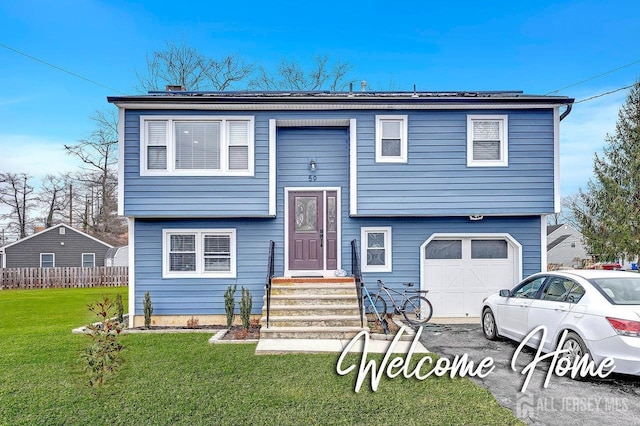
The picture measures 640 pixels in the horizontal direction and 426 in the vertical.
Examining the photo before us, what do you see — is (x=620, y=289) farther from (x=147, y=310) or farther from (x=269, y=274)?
(x=147, y=310)

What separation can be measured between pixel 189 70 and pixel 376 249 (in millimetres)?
18008

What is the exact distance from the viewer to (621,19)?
655 inches

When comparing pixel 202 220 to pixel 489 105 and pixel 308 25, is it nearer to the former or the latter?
pixel 489 105

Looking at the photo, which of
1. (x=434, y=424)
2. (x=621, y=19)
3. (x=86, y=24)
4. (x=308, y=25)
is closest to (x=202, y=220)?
(x=434, y=424)

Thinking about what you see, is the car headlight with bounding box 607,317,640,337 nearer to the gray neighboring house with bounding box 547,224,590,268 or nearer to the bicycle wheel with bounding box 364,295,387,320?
the bicycle wheel with bounding box 364,295,387,320

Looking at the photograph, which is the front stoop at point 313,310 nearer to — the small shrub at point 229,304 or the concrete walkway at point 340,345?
the concrete walkway at point 340,345

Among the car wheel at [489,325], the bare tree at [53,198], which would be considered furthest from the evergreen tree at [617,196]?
the bare tree at [53,198]

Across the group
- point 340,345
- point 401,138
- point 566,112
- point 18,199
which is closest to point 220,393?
point 340,345

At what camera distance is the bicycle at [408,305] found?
9.38 metres

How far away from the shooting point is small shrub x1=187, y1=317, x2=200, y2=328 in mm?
9422

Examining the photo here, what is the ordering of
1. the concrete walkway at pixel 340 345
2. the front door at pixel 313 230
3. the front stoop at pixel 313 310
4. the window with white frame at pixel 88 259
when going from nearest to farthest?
the concrete walkway at pixel 340 345
the front stoop at pixel 313 310
the front door at pixel 313 230
the window with white frame at pixel 88 259

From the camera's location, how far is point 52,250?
28.5 meters

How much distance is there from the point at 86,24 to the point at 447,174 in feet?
49.0

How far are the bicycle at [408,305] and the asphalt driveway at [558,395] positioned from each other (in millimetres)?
2504
